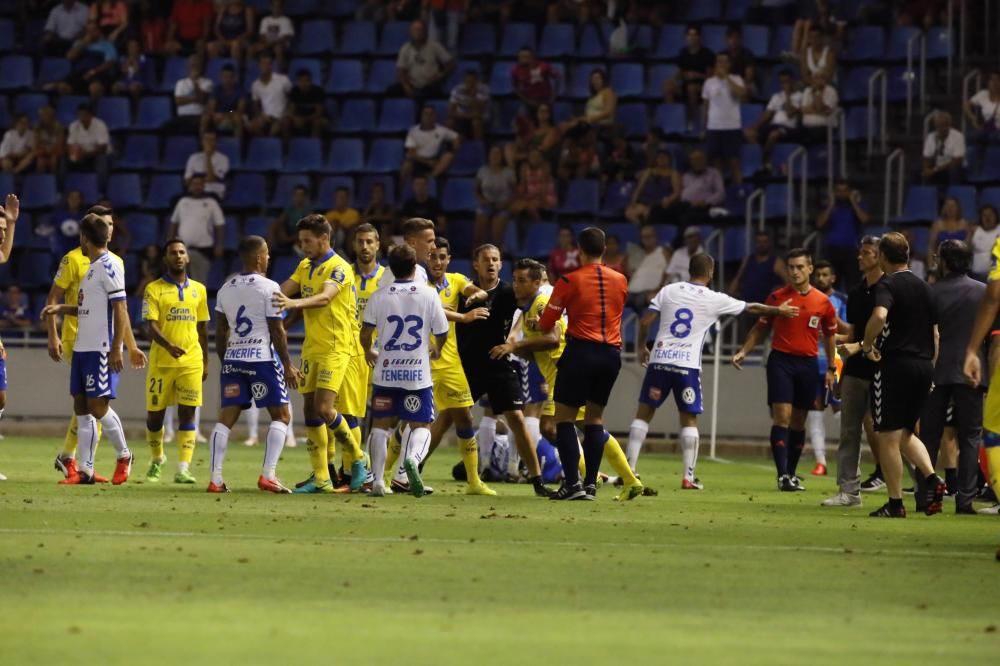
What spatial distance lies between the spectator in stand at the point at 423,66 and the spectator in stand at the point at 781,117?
17.1 feet

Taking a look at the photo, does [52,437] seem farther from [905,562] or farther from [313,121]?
[905,562]

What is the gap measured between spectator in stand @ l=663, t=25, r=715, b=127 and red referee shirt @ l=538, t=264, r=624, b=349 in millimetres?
14325

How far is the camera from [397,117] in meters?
29.7

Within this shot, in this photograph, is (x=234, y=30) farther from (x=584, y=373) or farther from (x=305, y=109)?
(x=584, y=373)

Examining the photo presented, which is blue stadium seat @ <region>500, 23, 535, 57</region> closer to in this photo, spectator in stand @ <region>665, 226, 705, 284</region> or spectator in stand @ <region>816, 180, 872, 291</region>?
spectator in stand @ <region>665, 226, 705, 284</region>

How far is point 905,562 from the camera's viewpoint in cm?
1083

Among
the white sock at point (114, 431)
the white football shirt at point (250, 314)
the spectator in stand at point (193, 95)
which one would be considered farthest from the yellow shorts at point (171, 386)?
the spectator in stand at point (193, 95)

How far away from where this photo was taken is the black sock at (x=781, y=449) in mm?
17781

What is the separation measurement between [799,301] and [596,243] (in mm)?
4136

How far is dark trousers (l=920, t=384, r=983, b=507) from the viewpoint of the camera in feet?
49.0

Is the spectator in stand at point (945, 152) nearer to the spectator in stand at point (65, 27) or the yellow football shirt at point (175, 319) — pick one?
the yellow football shirt at point (175, 319)

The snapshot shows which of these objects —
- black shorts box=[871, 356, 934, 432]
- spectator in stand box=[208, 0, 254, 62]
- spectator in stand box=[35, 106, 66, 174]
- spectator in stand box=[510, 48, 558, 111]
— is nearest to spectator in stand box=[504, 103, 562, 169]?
spectator in stand box=[510, 48, 558, 111]

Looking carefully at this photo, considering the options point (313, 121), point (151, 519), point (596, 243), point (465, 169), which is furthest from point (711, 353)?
point (151, 519)

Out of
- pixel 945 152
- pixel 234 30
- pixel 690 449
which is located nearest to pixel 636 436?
pixel 690 449
